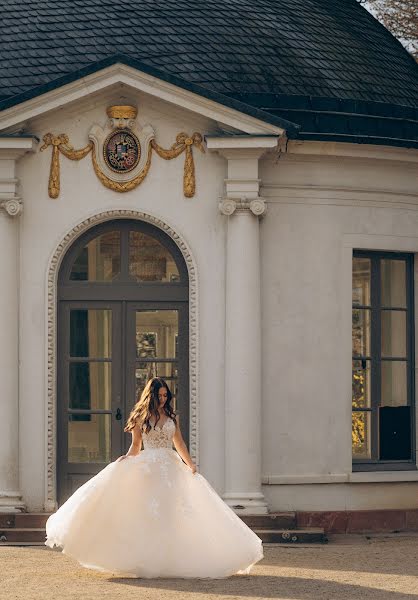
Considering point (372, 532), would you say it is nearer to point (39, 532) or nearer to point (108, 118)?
point (39, 532)

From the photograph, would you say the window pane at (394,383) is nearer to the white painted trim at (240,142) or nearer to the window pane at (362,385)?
the window pane at (362,385)

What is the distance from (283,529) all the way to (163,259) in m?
3.03

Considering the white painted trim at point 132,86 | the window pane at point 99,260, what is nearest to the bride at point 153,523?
the window pane at point 99,260

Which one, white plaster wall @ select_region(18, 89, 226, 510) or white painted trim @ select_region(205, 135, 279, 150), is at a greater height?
white painted trim @ select_region(205, 135, 279, 150)

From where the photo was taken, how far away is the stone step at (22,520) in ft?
53.2

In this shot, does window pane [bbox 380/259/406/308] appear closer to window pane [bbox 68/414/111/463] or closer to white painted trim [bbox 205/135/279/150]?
white painted trim [bbox 205/135/279/150]

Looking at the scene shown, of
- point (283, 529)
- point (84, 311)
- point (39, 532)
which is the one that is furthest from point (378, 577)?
point (84, 311)

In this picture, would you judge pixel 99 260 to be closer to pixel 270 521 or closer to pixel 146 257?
pixel 146 257

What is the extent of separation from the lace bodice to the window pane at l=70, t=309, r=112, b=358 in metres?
3.41

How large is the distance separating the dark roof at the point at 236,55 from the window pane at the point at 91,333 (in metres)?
2.39

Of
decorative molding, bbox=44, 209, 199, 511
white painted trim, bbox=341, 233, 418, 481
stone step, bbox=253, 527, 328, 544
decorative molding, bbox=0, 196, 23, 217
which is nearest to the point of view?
stone step, bbox=253, 527, 328, 544

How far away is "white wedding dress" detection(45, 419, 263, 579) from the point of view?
13.2 metres

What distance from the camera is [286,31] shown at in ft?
59.9

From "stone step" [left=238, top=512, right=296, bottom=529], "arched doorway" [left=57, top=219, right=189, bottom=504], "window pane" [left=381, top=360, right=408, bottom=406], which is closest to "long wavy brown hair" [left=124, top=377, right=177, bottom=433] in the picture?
"stone step" [left=238, top=512, right=296, bottom=529]
